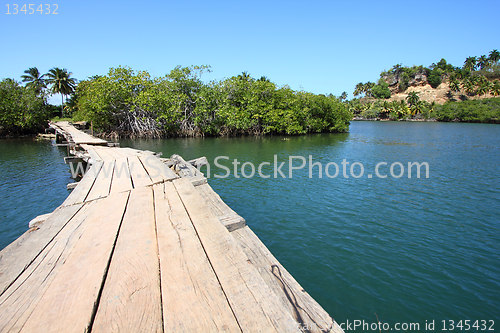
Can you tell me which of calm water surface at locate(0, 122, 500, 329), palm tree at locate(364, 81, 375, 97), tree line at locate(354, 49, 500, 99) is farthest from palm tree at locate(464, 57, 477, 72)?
calm water surface at locate(0, 122, 500, 329)

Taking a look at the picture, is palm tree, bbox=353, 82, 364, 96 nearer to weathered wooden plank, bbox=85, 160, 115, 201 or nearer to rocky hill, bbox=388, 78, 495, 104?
rocky hill, bbox=388, 78, 495, 104

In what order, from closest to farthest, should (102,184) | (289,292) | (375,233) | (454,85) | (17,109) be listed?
1. (289,292)
2. (102,184)
3. (375,233)
4. (17,109)
5. (454,85)

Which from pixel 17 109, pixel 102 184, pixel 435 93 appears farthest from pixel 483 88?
pixel 17 109

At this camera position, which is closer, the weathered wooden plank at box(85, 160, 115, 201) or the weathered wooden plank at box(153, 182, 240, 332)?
the weathered wooden plank at box(153, 182, 240, 332)

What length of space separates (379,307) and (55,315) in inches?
184

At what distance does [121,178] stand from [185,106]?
29005 millimetres

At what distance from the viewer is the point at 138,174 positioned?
6.20 meters

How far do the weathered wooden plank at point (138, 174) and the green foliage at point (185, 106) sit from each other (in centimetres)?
2604

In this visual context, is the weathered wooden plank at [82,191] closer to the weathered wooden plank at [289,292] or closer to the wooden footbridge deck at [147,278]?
the wooden footbridge deck at [147,278]

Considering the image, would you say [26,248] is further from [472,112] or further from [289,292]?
[472,112]

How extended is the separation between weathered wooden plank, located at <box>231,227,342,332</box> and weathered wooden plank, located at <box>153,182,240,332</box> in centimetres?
51

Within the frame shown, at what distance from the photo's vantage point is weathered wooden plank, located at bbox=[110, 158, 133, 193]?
198 inches

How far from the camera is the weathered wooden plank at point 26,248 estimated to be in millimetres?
2220

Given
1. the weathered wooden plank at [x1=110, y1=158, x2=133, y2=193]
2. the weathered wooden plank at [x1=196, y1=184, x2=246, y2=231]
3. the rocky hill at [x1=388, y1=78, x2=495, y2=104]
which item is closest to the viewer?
the weathered wooden plank at [x1=196, y1=184, x2=246, y2=231]
